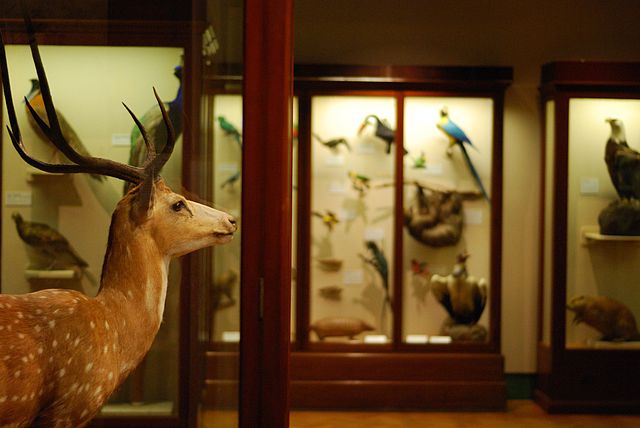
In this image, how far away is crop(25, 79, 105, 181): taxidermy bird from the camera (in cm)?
151

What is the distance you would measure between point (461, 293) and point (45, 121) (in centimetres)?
312

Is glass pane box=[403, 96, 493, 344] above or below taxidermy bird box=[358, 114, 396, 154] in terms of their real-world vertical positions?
below

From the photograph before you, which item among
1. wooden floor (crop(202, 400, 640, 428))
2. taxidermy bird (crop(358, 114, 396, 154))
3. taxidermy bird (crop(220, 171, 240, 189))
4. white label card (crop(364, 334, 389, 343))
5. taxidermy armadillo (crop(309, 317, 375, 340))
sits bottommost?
wooden floor (crop(202, 400, 640, 428))

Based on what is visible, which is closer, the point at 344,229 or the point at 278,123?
the point at 278,123

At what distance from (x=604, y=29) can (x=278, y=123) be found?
10.8ft

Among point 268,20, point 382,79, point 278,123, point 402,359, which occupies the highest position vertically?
point 382,79

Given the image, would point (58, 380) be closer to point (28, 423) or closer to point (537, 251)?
point (28, 423)

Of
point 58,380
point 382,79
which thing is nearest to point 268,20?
point 58,380

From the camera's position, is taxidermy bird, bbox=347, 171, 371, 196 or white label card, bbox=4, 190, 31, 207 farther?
taxidermy bird, bbox=347, 171, 371, 196

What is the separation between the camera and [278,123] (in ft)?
5.76

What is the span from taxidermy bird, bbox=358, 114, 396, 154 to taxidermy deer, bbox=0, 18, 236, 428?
2735mm

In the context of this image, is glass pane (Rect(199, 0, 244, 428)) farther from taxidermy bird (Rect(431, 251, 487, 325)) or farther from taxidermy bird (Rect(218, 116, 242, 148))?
taxidermy bird (Rect(431, 251, 487, 325))

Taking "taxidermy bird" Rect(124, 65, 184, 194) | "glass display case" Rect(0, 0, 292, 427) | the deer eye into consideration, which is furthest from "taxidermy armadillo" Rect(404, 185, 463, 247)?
the deer eye

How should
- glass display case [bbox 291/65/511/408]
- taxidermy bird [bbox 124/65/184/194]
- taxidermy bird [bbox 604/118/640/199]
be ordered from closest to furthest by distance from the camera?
1. taxidermy bird [bbox 124/65/184/194]
2. taxidermy bird [bbox 604/118/640/199]
3. glass display case [bbox 291/65/511/408]
